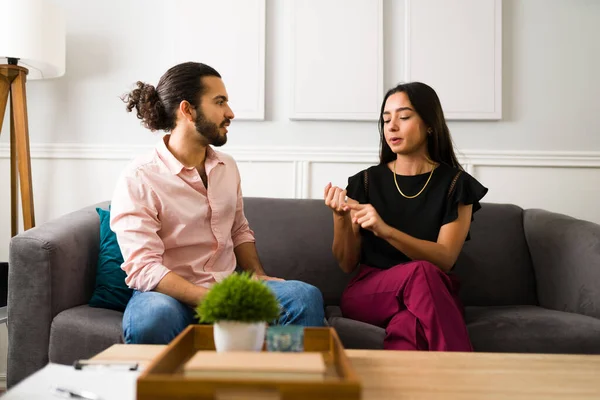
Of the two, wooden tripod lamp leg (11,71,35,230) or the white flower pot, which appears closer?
the white flower pot

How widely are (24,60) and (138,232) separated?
122 cm

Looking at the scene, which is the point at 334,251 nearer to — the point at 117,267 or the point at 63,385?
the point at 117,267

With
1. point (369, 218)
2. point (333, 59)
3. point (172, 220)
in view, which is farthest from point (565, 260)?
point (172, 220)

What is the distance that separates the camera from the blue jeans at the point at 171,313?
5.28ft

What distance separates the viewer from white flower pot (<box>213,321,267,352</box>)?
1151 mm

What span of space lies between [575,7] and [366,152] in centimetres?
121

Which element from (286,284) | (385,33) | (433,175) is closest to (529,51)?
(385,33)

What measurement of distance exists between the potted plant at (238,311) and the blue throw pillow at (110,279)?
0.96m

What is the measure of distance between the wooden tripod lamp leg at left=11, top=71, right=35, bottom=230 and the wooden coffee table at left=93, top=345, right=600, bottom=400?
56.2 inches

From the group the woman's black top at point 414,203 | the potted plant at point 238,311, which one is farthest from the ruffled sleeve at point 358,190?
the potted plant at point 238,311

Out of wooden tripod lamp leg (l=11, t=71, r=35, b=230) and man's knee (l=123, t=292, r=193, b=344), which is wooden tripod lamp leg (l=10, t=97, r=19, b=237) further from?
man's knee (l=123, t=292, r=193, b=344)

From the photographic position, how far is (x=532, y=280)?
243 centimetres

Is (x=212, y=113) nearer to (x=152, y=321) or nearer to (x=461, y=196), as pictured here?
(x=152, y=321)

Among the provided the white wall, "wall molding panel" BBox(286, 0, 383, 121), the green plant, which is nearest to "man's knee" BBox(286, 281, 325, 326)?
the green plant
